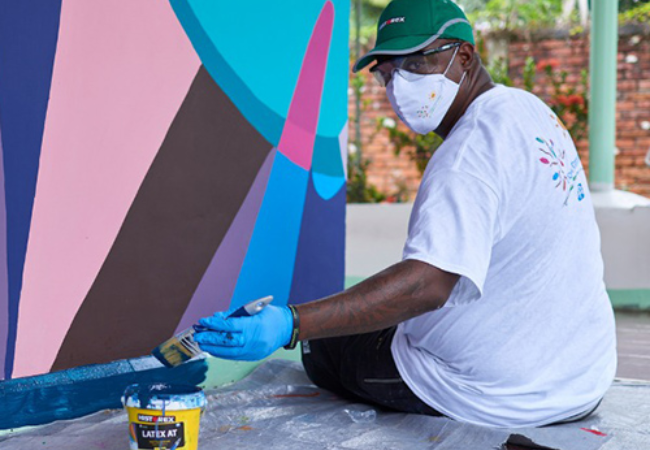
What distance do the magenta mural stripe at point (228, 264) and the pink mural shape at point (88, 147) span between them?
0.39 meters

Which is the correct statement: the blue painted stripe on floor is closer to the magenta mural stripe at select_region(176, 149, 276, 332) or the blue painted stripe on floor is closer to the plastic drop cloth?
the plastic drop cloth

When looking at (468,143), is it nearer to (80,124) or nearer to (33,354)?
(80,124)

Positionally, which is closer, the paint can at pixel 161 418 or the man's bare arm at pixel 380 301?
the paint can at pixel 161 418

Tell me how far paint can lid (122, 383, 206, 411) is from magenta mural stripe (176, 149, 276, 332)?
0.78 metres

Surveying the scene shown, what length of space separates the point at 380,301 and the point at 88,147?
3.03ft

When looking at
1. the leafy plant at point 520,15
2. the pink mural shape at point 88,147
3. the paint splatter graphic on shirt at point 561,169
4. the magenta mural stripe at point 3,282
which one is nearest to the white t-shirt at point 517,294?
the paint splatter graphic on shirt at point 561,169

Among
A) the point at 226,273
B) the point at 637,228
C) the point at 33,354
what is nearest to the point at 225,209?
the point at 226,273

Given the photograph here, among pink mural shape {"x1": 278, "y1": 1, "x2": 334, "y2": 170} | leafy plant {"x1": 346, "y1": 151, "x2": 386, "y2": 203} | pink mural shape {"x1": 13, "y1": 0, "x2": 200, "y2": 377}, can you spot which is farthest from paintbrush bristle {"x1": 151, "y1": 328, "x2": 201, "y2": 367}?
leafy plant {"x1": 346, "y1": 151, "x2": 386, "y2": 203}

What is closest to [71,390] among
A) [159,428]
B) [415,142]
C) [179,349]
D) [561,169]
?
[179,349]

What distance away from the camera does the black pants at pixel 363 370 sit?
7.71 ft

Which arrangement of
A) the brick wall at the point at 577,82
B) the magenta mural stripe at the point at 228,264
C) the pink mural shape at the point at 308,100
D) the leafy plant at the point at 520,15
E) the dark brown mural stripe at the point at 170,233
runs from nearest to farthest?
the dark brown mural stripe at the point at 170,233 → the magenta mural stripe at the point at 228,264 → the pink mural shape at the point at 308,100 → the brick wall at the point at 577,82 → the leafy plant at the point at 520,15

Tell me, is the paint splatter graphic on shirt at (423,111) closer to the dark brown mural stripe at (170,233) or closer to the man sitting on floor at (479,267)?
the man sitting on floor at (479,267)

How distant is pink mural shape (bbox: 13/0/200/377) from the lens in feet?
7.07

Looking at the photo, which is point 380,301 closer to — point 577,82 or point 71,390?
point 71,390
